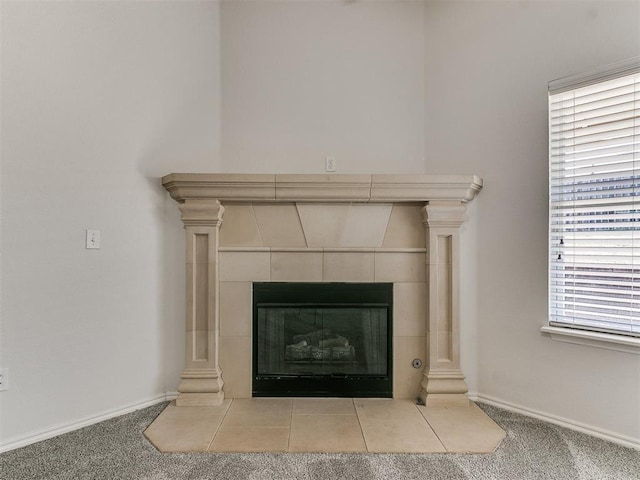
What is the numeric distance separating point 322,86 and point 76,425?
8.30ft

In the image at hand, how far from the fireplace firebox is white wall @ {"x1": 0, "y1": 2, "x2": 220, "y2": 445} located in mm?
551

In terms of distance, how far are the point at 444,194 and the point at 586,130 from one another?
775mm

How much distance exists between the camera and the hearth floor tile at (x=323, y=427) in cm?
169

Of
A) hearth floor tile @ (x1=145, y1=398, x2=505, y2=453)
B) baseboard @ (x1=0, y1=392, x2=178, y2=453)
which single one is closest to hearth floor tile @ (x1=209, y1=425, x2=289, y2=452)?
hearth floor tile @ (x1=145, y1=398, x2=505, y2=453)

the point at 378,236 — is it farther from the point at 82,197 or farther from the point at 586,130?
the point at 82,197

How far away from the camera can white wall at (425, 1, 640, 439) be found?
1.79 m

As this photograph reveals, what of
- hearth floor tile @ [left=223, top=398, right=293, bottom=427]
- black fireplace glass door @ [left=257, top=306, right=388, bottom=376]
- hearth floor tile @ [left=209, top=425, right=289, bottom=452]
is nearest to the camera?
hearth floor tile @ [left=209, top=425, right=289, bottom=452]

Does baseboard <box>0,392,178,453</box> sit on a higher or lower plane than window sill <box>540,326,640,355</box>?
lower

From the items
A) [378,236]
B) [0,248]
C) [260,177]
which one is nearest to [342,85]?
[260,177]

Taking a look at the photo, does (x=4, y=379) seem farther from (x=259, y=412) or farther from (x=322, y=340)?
(x=322, y=340)

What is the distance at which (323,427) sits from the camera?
6.09 feet

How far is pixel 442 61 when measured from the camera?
Result: 2.35 meters

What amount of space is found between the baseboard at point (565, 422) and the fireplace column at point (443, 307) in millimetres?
171

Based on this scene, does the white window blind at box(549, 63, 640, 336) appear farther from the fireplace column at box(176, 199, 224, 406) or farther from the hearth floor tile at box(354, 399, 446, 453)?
the fireplace column at box(176, 199, 224, 406)
